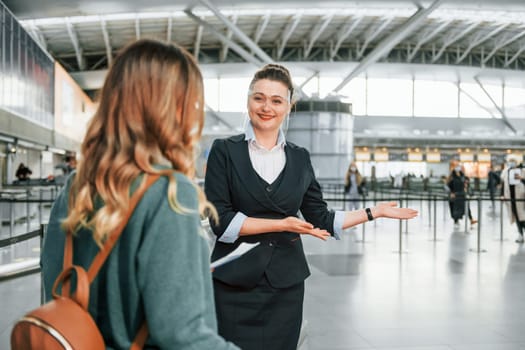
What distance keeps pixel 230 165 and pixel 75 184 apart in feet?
3.25

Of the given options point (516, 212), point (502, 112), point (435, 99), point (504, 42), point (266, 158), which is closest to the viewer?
point (266, 158)

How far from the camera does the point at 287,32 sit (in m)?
39.8

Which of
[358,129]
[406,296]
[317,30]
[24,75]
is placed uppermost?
[317,30]

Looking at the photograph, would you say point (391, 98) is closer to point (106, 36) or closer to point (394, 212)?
point (106, 36)

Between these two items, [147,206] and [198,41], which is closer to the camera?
[147,206]

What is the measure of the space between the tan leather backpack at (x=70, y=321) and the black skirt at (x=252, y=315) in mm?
946

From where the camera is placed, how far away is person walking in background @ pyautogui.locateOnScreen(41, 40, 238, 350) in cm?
107

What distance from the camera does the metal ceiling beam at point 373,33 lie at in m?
38.2

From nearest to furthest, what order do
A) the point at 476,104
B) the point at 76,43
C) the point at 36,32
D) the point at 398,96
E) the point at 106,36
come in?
the point at 36,32 < the point at 106,36 < the point at 76,43 < the point at 398,96 < the point at 476,104

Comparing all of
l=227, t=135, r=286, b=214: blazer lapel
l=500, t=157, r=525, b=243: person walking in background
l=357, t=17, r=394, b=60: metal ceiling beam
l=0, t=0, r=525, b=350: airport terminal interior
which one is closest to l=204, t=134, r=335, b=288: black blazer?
l=227, t=135, r=286, b=214: blazer lapel

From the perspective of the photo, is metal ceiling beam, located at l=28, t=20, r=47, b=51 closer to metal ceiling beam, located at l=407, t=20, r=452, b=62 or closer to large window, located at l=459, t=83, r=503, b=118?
metal ceiling beam, located at l=407, t=20, r=452, b=62

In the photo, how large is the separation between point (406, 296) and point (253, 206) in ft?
14.3

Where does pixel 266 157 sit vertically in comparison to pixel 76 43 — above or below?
below

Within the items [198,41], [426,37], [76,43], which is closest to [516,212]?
[198,41]
